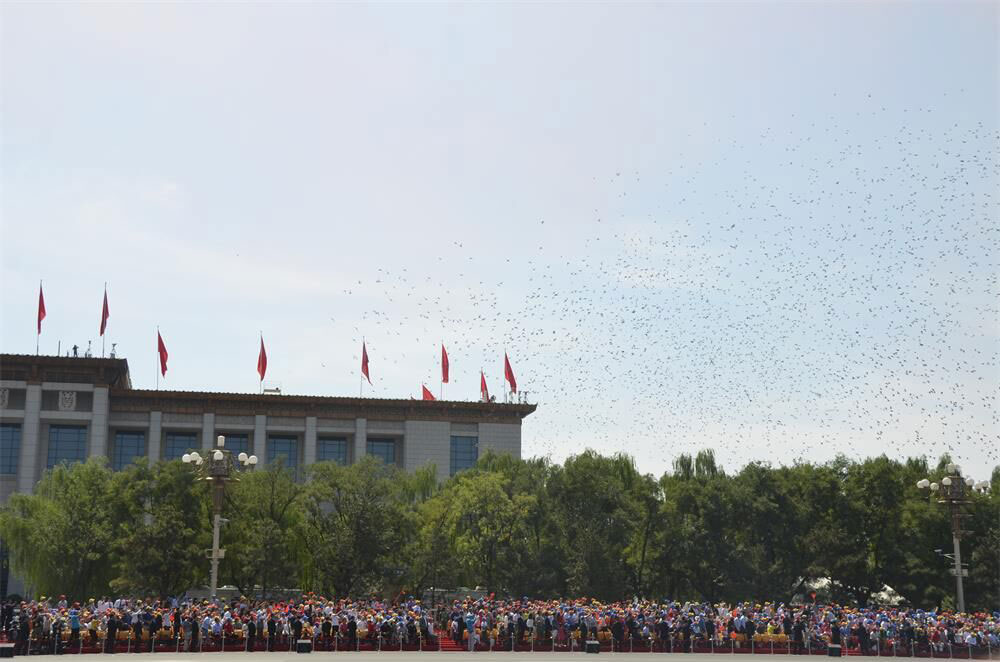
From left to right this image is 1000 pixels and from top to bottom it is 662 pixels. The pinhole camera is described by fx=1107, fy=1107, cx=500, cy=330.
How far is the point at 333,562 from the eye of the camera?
46.9m

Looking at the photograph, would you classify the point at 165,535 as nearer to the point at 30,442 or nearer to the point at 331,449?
the point at 30,442

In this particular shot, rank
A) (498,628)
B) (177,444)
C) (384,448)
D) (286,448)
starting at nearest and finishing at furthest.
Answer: (498,628)
(177,444)
(286,448)
(384,448)

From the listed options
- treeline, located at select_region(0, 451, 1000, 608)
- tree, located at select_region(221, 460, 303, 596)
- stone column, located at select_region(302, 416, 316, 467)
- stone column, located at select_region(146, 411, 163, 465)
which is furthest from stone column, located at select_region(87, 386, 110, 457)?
tree, located at select_region(221, 460, 303, 596)

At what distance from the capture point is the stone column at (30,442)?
2660 inches

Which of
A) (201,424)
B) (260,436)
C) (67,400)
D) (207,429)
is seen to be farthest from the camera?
(260,436)

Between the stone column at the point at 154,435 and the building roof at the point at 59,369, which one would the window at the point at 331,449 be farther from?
the building roof at the point at 59,369

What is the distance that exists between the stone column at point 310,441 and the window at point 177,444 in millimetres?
7152

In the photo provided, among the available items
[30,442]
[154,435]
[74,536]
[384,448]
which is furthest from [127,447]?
[74,536]

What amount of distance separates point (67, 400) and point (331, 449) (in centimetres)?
1729

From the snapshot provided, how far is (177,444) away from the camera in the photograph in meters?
73.8

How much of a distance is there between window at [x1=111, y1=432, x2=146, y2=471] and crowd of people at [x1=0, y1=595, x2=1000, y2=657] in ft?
113

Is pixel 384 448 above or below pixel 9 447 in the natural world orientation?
above

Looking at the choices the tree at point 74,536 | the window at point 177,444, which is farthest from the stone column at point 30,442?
the tree at point 74,536

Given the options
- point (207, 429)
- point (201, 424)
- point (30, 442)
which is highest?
point (201, 424)
